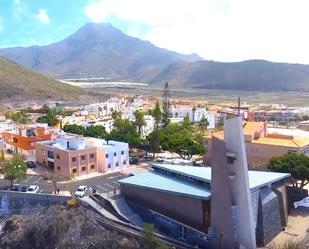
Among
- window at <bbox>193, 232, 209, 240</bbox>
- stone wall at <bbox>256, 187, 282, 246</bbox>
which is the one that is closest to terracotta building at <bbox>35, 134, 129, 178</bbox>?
window at <bbox>193, 232, 209, 240</bbox>

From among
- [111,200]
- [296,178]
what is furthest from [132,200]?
[296,178]

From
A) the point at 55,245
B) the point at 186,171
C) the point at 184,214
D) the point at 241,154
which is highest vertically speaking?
the point at 241,154

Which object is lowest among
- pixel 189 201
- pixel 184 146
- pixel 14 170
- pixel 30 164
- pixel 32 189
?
pixel 32 189

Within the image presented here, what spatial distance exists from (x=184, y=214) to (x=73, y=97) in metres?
104

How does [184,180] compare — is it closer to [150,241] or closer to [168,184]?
[168,184]

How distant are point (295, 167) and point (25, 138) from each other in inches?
1129

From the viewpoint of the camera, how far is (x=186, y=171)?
2881 centimetres

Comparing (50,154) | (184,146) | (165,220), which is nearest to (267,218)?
(165,220)

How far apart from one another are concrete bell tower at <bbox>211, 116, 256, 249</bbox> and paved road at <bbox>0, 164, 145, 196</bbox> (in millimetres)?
12064

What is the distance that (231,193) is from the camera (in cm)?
2441

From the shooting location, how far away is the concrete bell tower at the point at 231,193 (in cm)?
2383

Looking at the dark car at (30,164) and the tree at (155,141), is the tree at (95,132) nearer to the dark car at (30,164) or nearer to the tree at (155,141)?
the tree at (155,141)

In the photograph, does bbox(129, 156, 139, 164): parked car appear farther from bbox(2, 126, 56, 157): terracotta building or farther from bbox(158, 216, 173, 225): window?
bbox(158, 216, 173, 225): window

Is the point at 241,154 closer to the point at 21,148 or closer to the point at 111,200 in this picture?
the point at 111,200
